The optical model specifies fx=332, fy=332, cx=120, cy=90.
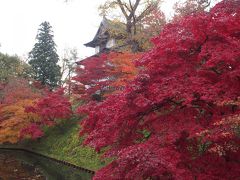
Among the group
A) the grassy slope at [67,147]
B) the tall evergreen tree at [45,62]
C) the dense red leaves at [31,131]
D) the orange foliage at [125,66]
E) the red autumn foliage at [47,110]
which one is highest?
the tall evergreen tree at [45,62]

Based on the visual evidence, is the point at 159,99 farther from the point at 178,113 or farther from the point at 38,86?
the point at 38,86

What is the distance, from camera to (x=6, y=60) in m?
42.2

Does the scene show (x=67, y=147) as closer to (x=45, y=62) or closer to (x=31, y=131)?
(x=31, y=131)

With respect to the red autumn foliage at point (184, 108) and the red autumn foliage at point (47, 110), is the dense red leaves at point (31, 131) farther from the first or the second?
the red autumn foliage at point (184, 108)

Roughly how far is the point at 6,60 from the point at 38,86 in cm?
767

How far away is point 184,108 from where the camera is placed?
754 cm

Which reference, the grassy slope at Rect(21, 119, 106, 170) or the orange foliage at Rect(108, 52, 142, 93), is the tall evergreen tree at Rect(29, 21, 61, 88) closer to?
the grassy slope at Rect(21, 119, 106, 170)

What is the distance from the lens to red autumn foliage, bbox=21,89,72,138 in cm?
2666

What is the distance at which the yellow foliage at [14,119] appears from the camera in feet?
88.2

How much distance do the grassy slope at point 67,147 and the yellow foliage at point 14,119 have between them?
2409 millimetres

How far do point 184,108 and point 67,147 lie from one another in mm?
19016

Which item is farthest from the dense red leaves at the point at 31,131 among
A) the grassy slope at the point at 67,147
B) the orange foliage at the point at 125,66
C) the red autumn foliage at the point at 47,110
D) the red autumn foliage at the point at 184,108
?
the red autumn foliage at the point at 184,108

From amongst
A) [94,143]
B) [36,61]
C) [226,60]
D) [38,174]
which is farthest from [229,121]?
[36,61]

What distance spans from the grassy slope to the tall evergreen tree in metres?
11.2
